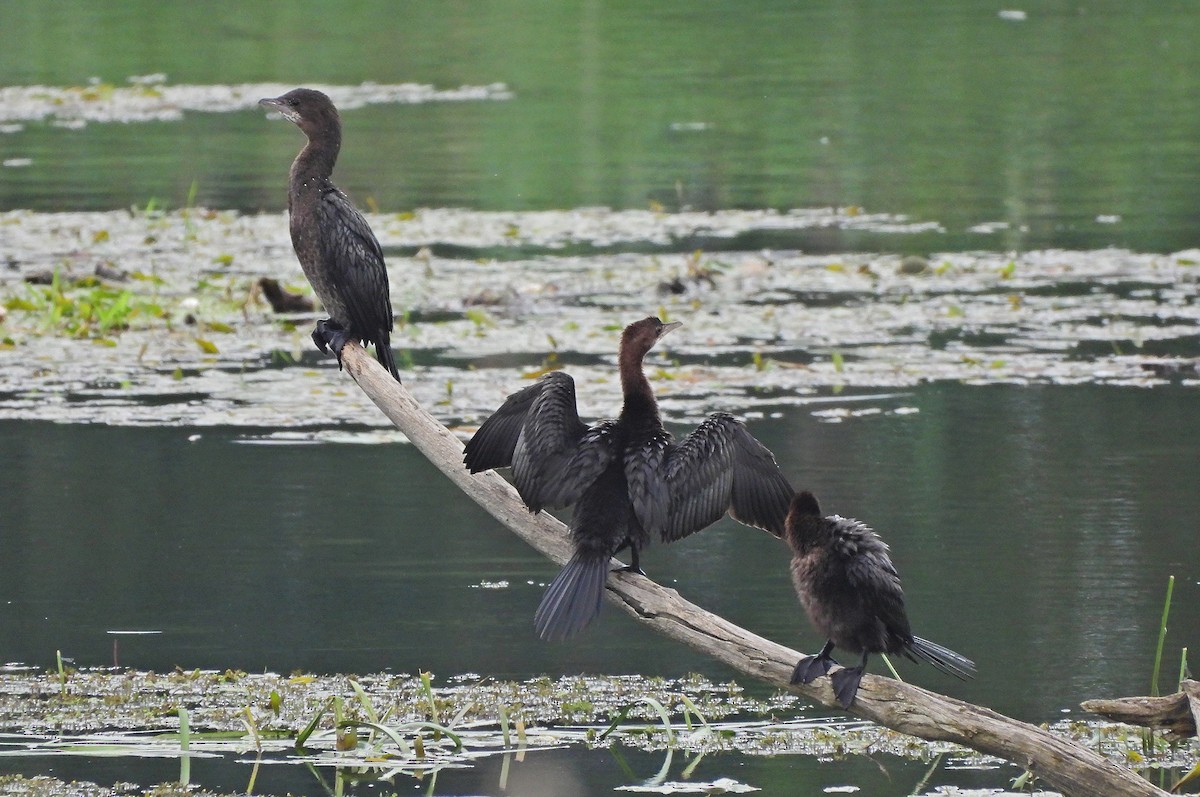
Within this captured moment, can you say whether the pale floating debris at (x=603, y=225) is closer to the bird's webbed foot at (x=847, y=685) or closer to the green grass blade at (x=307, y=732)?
the green grass blade at (x=307, y=732)

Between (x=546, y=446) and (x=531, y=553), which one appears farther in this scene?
(x=531, y=553)

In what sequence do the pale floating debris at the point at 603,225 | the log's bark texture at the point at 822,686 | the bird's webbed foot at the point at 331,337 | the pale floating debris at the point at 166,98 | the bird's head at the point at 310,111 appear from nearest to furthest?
1. the log's bark texture at the point at 822,686
2. the bird's webbed foot at the point at 331,337
3. the bird's head at the point at 310,111
4. the pale floating debris at the point at 603,225
5. the pale floating debris at the point at 166,98

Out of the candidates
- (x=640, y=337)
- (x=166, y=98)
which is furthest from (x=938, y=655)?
(x=166, y=98)

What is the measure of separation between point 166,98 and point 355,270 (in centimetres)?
1643

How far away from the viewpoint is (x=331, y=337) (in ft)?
19.8

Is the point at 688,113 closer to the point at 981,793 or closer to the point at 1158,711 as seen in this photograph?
the point at 981,793

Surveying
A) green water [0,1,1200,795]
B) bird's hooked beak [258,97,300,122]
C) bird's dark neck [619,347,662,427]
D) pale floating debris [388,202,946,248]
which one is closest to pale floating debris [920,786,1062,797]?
green water [0,1,1200,795]

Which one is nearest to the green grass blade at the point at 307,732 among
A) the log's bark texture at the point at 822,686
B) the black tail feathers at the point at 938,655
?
the log's bark texture at the point at 822,686

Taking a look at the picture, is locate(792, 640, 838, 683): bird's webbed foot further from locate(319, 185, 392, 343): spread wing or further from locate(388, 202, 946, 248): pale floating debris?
locate(388, 202, 946, 248): pale floating debris

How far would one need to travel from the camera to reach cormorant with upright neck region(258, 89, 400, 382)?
6.20 m

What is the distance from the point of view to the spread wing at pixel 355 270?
6188 millimetres

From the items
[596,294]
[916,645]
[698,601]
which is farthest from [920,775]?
[596,294]

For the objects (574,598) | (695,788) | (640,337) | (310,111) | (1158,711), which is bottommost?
(695,788)

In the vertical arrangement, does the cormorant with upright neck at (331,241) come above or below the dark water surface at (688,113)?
below
